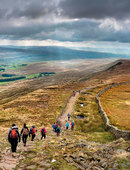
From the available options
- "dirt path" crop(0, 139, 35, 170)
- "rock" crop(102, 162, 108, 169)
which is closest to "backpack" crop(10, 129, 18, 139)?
"dirt path" crop(0, 139, 35, 170)

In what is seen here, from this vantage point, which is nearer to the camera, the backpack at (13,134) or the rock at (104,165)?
the rock at (104,165)

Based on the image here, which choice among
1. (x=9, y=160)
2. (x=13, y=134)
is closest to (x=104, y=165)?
(x=9, y=160)

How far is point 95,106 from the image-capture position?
64.7 meters

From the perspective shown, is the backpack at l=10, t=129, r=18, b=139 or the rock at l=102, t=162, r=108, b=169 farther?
the backpack at l=10, t=129, r=18, b=139

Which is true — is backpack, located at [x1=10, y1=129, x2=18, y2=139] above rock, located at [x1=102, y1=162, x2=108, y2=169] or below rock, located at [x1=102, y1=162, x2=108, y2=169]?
above

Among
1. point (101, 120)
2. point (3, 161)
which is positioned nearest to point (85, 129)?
point (101, 120)

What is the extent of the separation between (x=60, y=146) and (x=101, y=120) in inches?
1152

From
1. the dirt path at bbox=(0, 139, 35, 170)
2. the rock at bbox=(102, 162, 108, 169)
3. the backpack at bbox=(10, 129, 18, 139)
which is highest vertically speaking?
the backpack at bbox=(10, 129, 18, 139)

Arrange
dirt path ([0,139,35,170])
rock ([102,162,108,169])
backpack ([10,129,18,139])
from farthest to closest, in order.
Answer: backpack ([10,129,18,139]) → rock ([102,162,108,169]) → dirt path ([0,139,35,170])

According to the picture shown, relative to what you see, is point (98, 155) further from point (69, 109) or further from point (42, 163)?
point (69, 109)

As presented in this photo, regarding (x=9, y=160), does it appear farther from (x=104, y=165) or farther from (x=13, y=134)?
(x=104, y=165)

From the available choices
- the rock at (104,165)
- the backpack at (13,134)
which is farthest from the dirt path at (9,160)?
the rock at (104,165)

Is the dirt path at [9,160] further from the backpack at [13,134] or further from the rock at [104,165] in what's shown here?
the rock at [104,165]

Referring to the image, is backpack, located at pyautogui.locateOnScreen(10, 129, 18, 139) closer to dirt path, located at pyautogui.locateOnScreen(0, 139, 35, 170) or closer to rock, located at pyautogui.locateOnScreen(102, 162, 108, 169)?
dirt path, located at pyautogui.locateOnScreen(0, 139, 35, 170)
